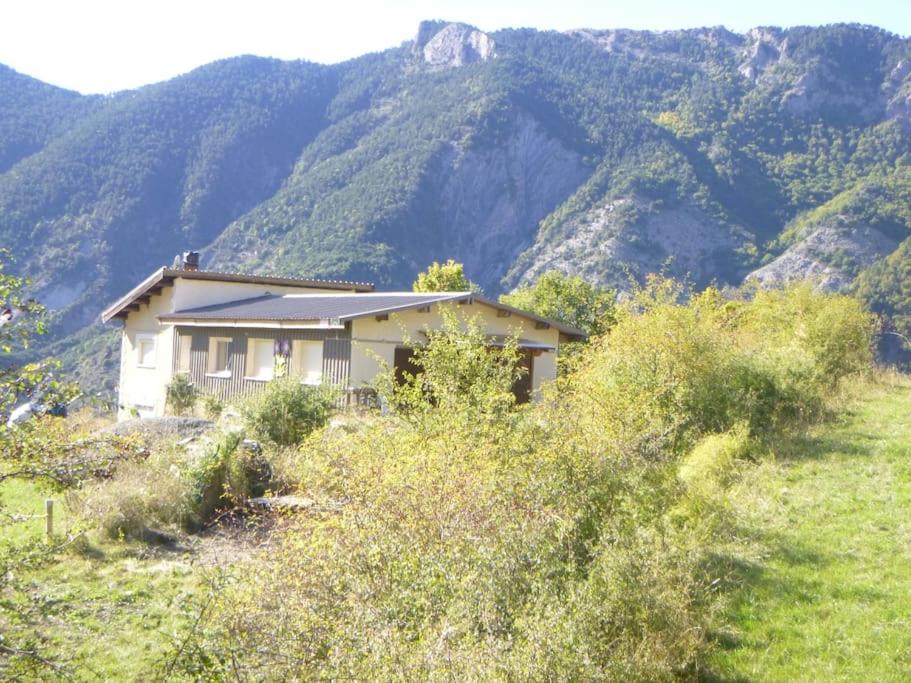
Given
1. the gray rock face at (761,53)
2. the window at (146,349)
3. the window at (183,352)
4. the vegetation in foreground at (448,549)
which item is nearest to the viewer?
the vegetation in foreground at (448,549)

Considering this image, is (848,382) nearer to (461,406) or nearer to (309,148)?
(461,406)

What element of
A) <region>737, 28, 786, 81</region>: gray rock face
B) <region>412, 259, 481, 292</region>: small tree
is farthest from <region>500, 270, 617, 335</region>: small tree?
<region>737, 28, 786, 81</region>: gray rock face

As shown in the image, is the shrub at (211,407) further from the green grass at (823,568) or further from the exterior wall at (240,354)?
the green grass at (823,568)

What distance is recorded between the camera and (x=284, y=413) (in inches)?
581

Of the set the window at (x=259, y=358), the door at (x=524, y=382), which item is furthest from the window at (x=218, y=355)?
the door at (x=524, y=382)

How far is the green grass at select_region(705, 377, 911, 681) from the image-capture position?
6.40m

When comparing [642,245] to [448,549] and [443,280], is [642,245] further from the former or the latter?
[448,549]

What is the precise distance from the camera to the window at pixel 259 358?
22.7 metres

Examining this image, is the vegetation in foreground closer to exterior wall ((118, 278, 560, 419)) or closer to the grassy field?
the grassy field

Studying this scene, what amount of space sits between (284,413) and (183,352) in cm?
1198

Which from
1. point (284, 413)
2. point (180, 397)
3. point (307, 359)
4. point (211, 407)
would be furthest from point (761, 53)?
point (284, 413)

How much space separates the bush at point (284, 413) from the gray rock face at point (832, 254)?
168 feet

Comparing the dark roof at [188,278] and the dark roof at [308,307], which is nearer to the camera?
the dark roof at [308,307]

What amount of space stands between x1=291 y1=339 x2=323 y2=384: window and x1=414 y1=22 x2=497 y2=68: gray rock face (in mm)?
104667
